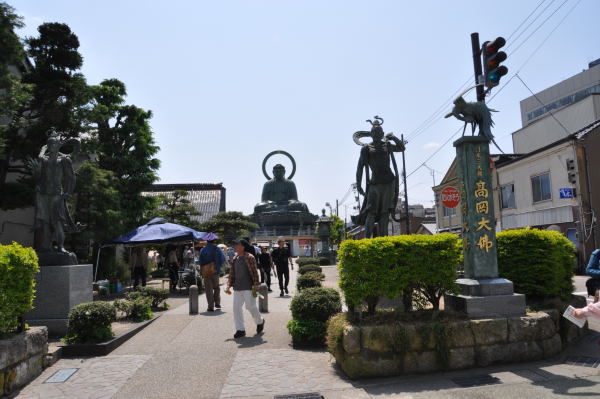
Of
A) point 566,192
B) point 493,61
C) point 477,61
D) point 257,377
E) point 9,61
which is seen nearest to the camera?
point 257,377

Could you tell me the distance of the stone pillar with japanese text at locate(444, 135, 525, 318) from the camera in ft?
20.2

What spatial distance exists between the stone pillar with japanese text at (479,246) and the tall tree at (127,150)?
14.7 meters

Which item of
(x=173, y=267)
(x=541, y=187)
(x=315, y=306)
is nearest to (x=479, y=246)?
(x=315, y=306)

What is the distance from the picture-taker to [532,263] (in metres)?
7.28

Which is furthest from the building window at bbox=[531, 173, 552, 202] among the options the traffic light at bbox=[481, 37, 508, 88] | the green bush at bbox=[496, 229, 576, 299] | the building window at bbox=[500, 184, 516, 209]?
the traffic light at bbox=[481, 37, 508, 88]

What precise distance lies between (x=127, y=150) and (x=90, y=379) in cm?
1446

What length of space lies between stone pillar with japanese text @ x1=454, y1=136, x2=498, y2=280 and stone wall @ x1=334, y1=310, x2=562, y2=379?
3.06 feet

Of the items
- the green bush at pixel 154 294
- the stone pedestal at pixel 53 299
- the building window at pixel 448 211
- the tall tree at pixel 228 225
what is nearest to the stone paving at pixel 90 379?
the stone pedestal at pixel 53 299

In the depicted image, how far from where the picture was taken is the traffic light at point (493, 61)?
7.55 m

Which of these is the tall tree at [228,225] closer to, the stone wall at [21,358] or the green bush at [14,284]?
the stone wall at [21,358]

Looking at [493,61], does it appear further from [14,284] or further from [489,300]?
[14,284]

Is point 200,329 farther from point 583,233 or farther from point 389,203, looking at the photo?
point 583,233

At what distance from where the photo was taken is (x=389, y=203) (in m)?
9.02

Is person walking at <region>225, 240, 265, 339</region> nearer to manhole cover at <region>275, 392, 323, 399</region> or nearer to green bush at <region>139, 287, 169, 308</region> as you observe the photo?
manhole cover at <region>275, 392, 323, 399</region>
